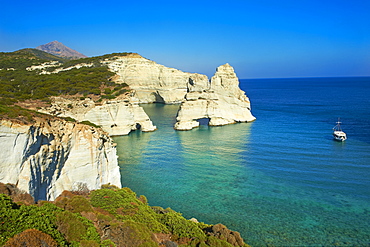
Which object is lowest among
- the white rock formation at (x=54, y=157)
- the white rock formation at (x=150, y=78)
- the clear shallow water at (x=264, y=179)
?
the clear shallow water at (x=264, y=179)

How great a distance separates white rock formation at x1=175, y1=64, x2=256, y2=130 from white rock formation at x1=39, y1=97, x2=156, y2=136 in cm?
670

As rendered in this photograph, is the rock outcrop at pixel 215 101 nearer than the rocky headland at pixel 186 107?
No

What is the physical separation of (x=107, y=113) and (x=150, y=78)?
41.5 m

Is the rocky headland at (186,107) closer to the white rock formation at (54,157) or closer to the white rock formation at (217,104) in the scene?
the white rock formation at (217,104)

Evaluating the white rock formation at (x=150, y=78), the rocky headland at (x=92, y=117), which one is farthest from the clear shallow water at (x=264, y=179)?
the white rock formation at (x=150, y=78)

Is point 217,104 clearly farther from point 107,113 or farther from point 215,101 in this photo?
point 107,113

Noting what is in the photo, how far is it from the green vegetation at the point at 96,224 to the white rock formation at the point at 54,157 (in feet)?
3.93

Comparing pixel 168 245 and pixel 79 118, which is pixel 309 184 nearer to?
pixel 168 245

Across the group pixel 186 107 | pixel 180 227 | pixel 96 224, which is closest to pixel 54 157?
pixel 96 224

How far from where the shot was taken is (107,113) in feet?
127

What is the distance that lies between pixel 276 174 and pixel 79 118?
25.4 meters

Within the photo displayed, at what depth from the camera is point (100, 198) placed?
569 inches

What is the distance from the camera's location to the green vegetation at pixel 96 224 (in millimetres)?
8195

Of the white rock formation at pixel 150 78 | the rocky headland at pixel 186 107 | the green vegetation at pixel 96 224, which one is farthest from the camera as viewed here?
the white rock formation at pixel 150 78
